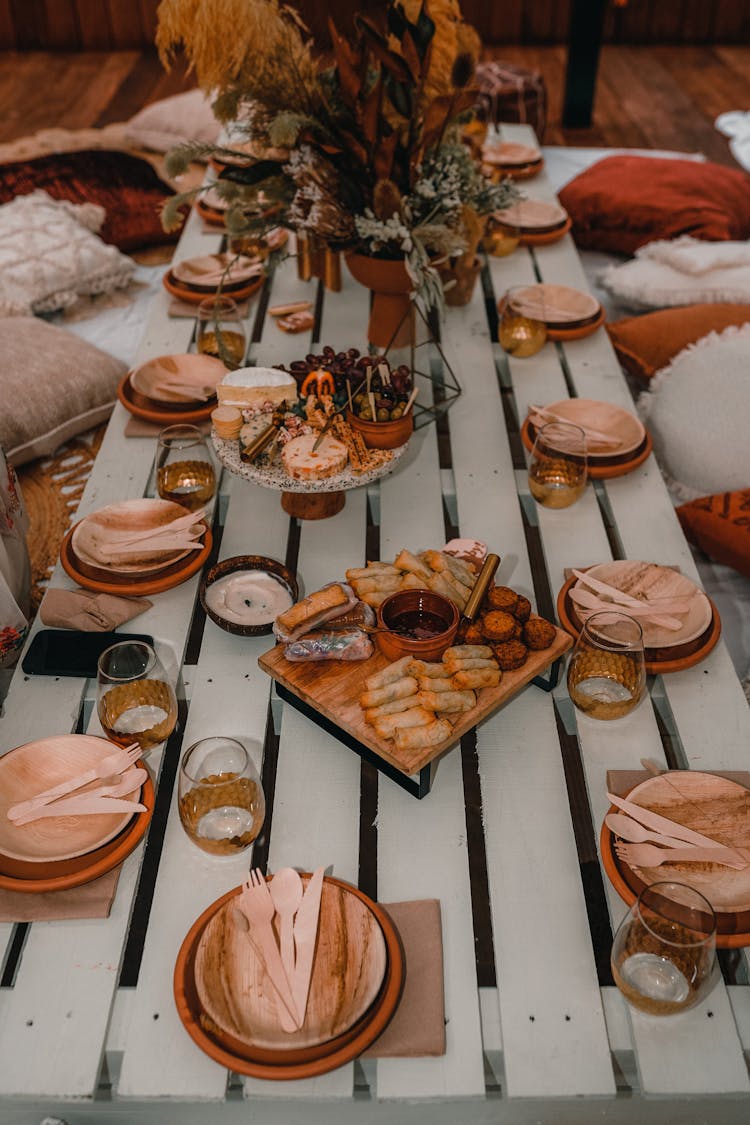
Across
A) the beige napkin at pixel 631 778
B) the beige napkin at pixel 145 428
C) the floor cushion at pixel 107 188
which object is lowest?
the floor cushion at pixel 107 188

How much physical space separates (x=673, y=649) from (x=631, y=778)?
0.26 meters

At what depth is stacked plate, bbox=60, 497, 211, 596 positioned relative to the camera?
168 cm

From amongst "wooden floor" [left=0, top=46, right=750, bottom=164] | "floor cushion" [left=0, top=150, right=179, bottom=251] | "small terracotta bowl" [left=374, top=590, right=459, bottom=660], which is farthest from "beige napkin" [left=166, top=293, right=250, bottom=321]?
"wooden floor" [left=0, top=46, right=750, bottom=164]

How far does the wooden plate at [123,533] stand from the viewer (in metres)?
1.69

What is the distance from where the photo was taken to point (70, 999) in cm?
113

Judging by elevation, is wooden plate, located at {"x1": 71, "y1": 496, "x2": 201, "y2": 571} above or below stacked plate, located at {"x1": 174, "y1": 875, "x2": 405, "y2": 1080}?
below

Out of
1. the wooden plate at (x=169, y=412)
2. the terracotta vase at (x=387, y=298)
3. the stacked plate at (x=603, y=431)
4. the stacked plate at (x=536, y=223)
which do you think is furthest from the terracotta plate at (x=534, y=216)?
the wooden plate at (x=169, y=412)

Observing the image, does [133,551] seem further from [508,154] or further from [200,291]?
[508,154]

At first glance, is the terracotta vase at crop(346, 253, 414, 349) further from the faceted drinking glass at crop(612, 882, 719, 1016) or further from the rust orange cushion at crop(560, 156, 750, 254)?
the rust orange cushion at crop(560, 156, 750, 254)

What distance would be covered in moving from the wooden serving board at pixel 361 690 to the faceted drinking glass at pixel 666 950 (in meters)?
0.32

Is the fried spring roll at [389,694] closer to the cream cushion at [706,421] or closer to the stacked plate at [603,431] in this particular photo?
the stacked plate at [603,431]

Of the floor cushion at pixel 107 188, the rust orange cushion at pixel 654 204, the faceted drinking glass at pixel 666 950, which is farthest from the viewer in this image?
the floor cushion at pixel 107 188

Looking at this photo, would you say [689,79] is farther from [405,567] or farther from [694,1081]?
[694,1081]

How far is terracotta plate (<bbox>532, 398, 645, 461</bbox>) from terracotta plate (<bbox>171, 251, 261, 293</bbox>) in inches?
36.8
